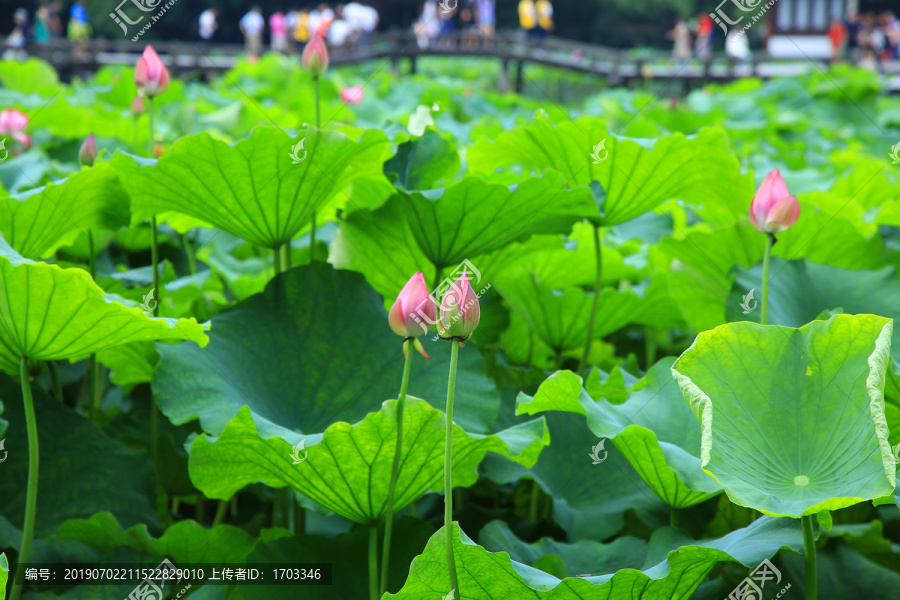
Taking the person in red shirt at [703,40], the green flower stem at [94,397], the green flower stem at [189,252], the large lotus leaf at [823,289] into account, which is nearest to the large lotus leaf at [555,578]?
the large lotus leaf at [823,289]

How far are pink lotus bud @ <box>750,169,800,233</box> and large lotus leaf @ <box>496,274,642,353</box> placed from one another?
42cm

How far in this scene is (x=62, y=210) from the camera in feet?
3.81

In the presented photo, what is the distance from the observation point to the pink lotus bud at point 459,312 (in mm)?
731

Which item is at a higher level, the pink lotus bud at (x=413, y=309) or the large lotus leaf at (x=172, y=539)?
the pink lotus bud at (x=413, y=309)

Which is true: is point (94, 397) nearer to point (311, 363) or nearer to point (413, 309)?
point (311, 363)

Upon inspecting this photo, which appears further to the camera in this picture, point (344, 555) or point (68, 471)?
point (68, 471)

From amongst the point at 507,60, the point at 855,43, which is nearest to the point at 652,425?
the point at 507,60

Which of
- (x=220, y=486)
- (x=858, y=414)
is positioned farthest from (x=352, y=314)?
(x=858, y=414)

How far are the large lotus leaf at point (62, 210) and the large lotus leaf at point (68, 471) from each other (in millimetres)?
214

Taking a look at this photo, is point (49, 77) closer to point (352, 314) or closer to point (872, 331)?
point (352, 314)

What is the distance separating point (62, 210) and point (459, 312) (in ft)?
2.39

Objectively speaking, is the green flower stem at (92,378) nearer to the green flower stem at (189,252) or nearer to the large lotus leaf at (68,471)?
the large lotus leaf at (68,471)

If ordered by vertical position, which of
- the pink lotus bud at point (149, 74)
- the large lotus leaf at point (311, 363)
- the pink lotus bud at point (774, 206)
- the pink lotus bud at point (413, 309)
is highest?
the pink lotus bud at point (149, 74)

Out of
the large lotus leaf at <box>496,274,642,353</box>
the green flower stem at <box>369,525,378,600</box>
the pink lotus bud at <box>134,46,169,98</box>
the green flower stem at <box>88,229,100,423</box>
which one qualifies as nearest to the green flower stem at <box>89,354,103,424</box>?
the green flower stem at <box>88,229,100,423</box>
